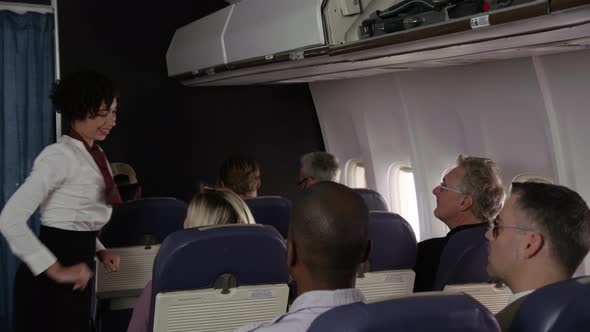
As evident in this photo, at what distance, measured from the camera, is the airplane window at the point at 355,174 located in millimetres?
8352

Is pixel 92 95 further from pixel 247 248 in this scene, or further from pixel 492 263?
pixel 492 263

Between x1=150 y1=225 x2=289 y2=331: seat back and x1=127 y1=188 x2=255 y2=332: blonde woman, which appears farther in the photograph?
x1=127 y1=188 x2=255 y2=332: blonde woman

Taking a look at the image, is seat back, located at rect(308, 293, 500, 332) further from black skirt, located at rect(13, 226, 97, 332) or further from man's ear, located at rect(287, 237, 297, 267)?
black skirt, located at rect(13, 226, 97, 332)

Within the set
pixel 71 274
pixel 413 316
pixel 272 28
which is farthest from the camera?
pixel 272 28

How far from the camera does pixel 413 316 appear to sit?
1.66 m

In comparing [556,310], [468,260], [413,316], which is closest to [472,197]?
[468,260]

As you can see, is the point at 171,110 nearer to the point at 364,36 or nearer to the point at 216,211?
the point at 364,36

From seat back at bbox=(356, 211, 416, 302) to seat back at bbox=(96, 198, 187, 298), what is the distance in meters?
1.82

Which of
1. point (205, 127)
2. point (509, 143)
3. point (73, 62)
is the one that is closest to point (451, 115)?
point (509, 143)

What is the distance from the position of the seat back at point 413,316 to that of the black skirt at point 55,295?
93.4 inches

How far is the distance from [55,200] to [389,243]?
1.57 meters

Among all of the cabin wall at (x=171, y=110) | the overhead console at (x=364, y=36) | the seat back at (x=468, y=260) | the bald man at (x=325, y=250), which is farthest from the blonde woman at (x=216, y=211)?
the cabin wall at (x=171, y=110)

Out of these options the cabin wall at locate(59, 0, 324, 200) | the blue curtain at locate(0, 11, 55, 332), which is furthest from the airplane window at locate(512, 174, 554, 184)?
the blue curtain at locate(0, 11, 55, 332)

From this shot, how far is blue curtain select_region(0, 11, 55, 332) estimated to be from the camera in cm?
726
